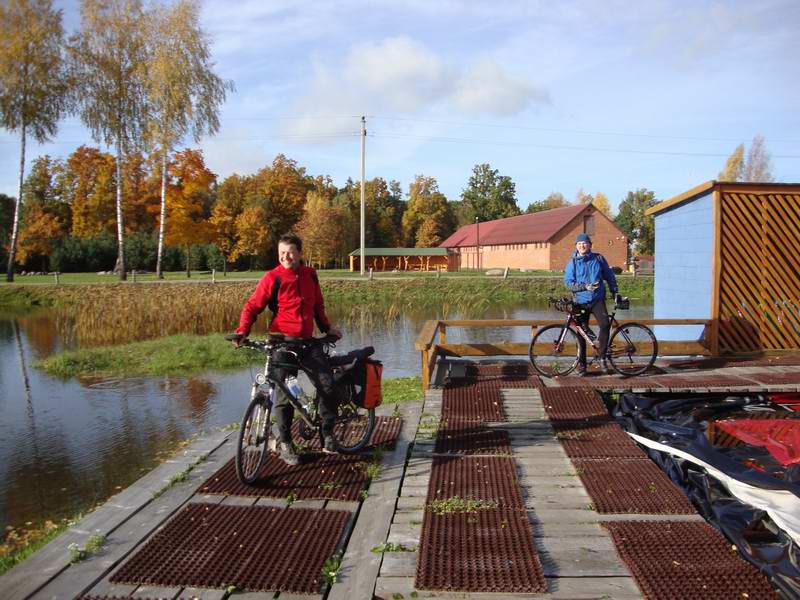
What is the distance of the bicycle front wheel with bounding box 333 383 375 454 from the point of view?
17.9ft

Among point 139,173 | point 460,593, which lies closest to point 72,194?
point 139,173

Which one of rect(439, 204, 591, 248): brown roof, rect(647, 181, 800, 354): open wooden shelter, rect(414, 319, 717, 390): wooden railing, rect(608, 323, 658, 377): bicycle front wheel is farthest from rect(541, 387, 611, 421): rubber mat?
rect(439, 204, 591, 248): brown roof

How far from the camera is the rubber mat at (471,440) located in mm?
5664

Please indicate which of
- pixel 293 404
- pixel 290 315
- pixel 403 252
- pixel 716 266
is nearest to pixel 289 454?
Answer: pixel 293 404

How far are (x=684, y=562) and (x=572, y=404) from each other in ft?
12.1

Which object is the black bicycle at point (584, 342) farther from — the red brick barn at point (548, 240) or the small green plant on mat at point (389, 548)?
the red brick barn at point (548, 240)

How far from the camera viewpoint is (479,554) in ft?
12.0

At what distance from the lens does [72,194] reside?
183 feet

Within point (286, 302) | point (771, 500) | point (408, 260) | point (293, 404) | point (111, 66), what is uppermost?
point (111, 66)

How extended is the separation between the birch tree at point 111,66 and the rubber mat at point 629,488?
32939 mm

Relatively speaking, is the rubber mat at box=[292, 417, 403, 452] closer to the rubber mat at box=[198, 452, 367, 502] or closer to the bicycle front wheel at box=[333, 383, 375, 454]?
the bicycle front wheel at box=[333, 383, 375, 454]

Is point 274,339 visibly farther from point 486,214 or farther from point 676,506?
point 486,214

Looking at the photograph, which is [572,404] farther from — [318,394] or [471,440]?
→ [318,394]

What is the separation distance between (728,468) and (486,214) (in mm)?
87307
